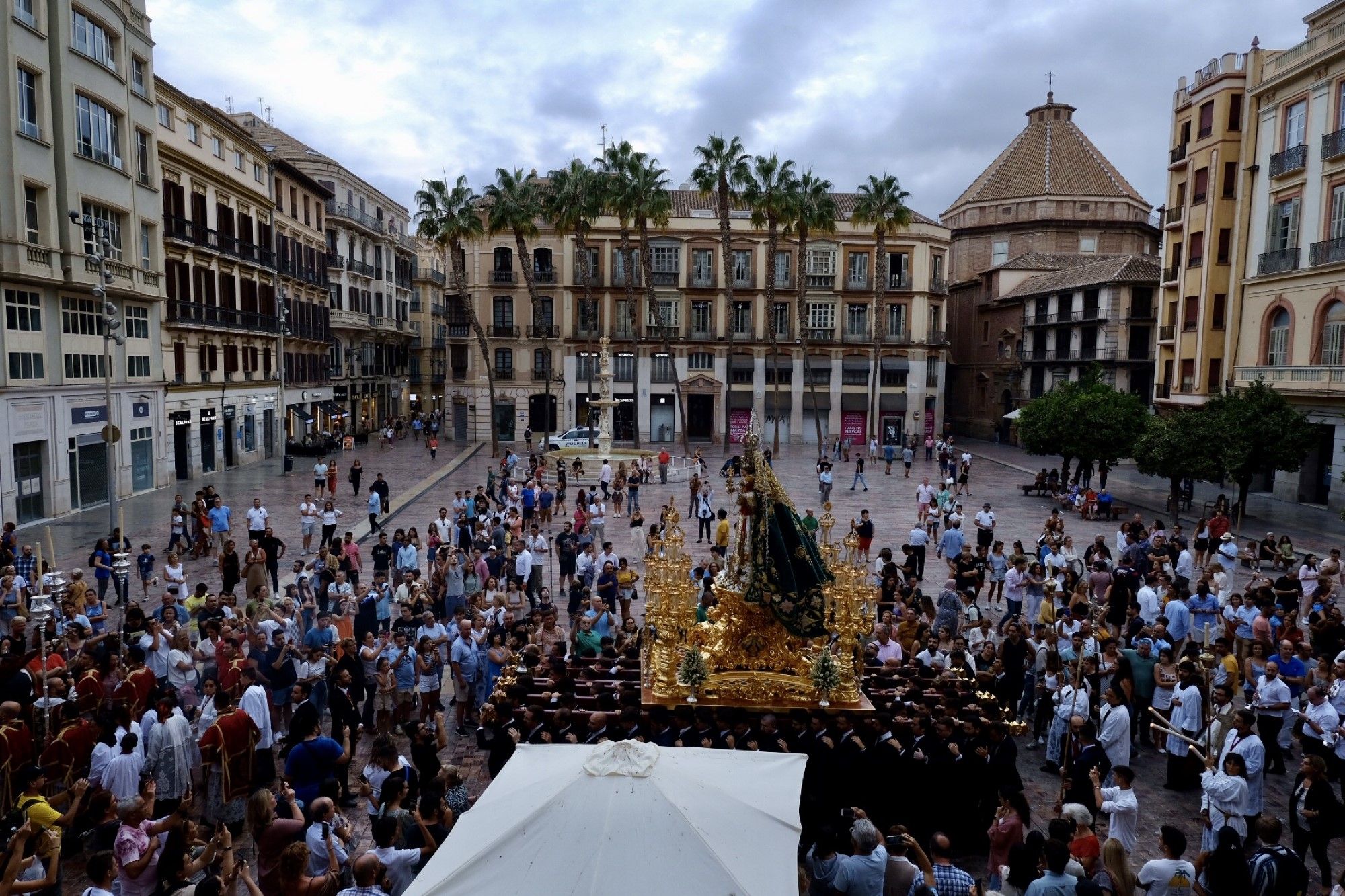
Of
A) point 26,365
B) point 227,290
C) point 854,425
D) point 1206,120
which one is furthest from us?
point 854,425

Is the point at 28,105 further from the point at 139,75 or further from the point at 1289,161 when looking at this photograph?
the point at 1289,161

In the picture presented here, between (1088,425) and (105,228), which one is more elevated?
(105,228)

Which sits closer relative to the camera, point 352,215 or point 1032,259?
point 352,215

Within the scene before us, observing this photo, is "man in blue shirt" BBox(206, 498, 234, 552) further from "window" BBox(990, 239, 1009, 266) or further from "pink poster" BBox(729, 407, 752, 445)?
"window" BBox(990, 239, 1009, 266)

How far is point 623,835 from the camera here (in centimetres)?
547

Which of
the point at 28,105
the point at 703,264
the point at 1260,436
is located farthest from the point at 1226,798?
the point at 703,264

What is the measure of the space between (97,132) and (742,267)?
3634cm

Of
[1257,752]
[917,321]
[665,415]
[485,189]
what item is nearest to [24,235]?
[485,189]

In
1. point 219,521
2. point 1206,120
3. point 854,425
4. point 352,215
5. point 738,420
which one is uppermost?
point 1206,120

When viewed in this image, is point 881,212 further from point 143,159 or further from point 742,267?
point 143,159

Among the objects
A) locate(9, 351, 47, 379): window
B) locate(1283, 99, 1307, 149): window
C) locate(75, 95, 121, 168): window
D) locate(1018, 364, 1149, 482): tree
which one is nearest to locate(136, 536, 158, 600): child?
locate(9, 351, 47, 379): window

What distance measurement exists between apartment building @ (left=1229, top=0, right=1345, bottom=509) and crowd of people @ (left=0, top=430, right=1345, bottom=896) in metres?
16.7

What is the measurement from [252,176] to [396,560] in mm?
32429

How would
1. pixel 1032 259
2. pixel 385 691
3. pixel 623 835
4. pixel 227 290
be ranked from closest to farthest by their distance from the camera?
pixel 623 835
pixel 385 691
pixel 227 290
pixel 1032 259
